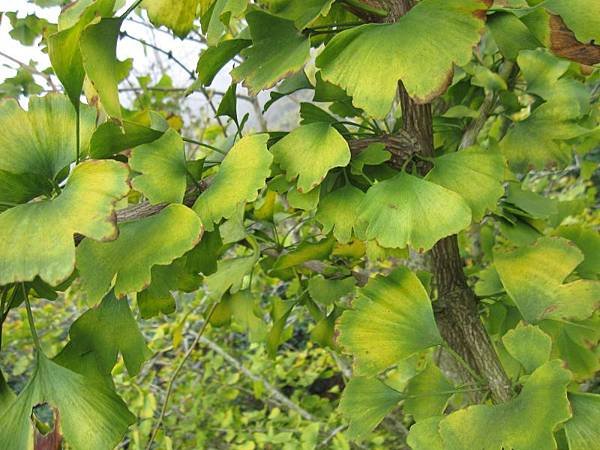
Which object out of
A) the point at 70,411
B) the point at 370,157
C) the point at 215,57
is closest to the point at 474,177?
the point at 370,157

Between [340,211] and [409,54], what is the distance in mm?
129

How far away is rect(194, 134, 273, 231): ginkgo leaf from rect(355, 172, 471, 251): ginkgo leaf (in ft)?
0.25

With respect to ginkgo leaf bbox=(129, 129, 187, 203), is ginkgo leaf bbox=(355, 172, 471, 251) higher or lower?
lower

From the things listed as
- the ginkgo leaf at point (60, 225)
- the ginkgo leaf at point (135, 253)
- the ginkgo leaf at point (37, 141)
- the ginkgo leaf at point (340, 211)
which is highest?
the ginkgo leaf at point (37, 141)

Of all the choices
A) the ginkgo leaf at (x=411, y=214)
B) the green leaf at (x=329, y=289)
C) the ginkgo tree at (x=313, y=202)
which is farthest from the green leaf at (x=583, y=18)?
the green leaf at (x=329, y=289)

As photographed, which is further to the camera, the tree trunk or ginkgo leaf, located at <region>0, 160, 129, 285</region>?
the tree trunk

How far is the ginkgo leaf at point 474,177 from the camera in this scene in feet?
1.34

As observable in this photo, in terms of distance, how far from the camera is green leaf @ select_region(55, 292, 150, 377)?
395 mm

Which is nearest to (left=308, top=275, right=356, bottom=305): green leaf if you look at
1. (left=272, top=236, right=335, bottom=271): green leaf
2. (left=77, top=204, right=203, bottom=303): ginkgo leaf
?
(left=272, top=236, right=335, bottom=271): green leaf

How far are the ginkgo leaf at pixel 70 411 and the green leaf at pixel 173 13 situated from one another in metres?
0.24

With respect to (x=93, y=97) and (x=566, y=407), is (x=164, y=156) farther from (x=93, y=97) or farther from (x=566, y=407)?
(x=566, y=407)

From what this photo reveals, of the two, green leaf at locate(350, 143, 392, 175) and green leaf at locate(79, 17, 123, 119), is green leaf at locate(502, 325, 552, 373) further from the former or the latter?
green leaf at locate(79, 17, 123, 119)

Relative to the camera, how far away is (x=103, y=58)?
13.0 inches

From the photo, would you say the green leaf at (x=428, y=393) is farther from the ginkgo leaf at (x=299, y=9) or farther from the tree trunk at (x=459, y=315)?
the ginkgo leaf at (x=299, y=9)
